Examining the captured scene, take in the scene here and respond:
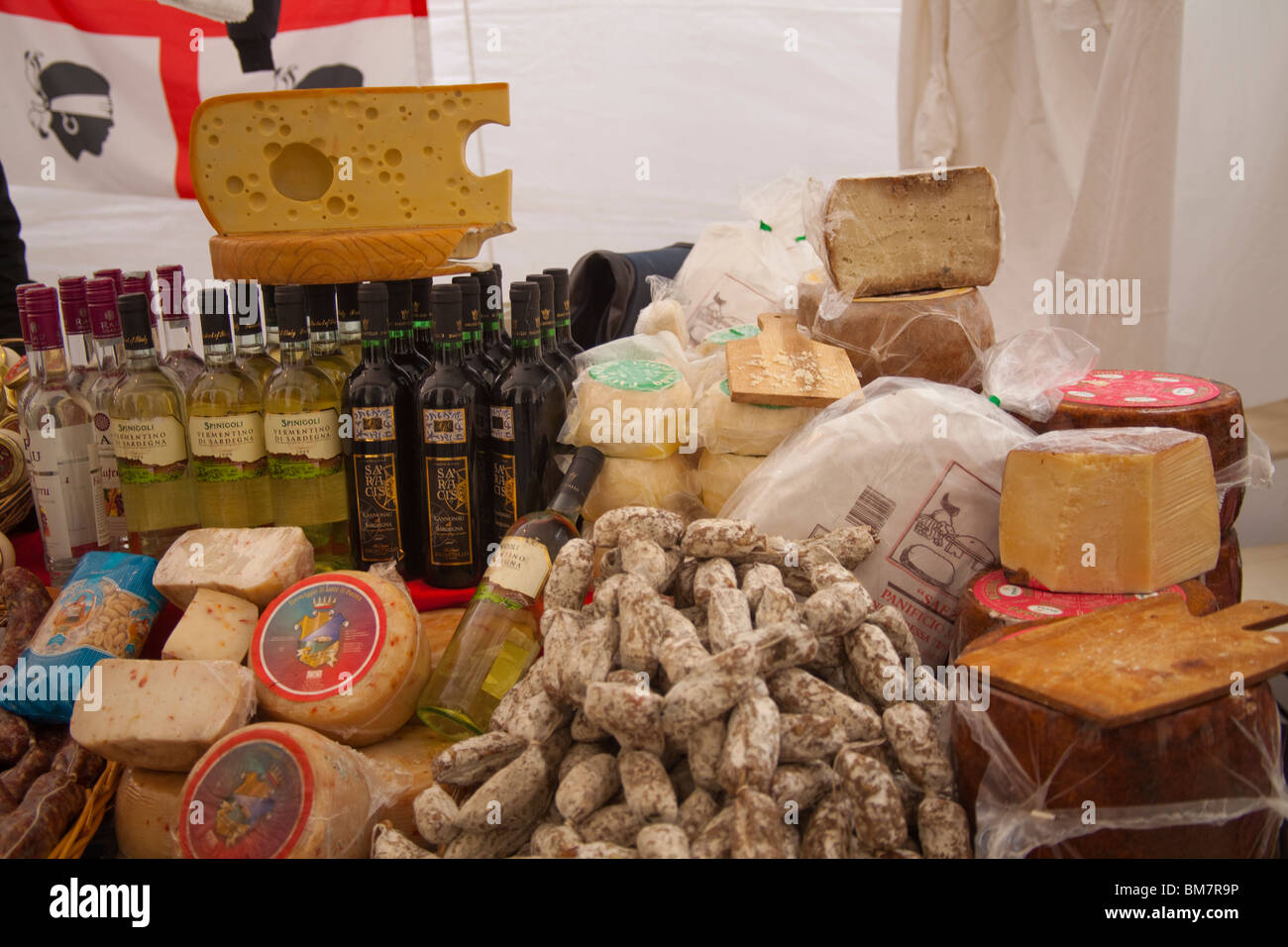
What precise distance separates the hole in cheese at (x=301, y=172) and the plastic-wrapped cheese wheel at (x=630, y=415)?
74cm

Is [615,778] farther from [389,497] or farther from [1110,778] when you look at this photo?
[389,497]

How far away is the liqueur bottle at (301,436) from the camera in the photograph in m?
1.57

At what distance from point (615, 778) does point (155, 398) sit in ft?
3.53

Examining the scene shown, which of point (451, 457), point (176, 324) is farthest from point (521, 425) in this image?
point (176, 324)

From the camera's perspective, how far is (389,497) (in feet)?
5.28

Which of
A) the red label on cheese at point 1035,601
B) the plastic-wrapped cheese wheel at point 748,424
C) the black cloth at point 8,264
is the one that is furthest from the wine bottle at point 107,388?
the black cloth at point 8,264

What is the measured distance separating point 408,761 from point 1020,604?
874 mm

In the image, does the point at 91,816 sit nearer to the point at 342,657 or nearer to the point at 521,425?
the point at 342,657

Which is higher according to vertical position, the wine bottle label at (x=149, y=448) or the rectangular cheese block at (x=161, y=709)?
the wine bottle label at (x=149, y=448)

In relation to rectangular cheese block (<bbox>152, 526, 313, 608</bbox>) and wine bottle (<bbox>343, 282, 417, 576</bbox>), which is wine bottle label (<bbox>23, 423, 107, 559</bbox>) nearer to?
rectangular cheese block (<bbox>152, 526, 313, 608</bbox>)

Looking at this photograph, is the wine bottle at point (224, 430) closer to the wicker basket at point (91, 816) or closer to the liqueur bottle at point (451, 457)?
the liqueur bottle at point (451, 457)

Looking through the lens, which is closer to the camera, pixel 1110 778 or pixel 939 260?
pixel 1110 778

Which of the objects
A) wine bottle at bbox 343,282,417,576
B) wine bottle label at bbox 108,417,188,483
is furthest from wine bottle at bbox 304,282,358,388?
wine bottle label at bbox 108,417,188,483
